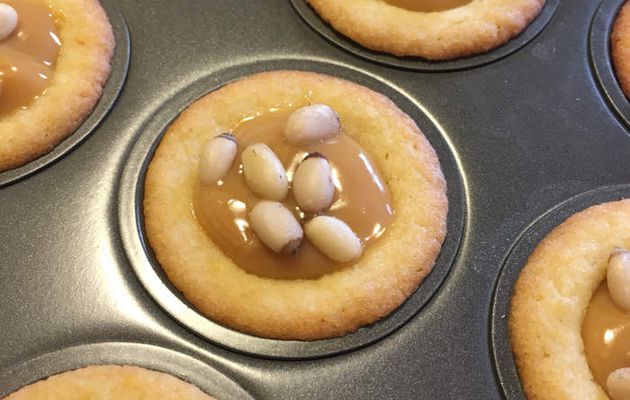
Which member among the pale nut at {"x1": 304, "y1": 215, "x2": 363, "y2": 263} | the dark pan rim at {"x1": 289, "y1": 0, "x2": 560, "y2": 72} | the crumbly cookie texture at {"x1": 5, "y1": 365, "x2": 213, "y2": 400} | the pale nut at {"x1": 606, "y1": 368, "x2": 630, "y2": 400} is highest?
the dark pan rim at {"x1": 289, "y1": 0, "x2": 560, "y2": 72}

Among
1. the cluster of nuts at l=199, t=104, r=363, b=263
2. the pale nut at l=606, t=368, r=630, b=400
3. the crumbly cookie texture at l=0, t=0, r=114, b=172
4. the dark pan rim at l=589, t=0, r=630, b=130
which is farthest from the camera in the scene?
the dark pan rim at l=589, t=0, r=630, b=130

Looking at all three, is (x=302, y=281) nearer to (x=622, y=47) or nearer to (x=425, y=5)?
(x=425, y=5)

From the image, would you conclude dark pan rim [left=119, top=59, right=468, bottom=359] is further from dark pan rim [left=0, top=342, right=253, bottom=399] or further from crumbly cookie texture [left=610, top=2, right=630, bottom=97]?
crumbly cookie texture [left=610, top=2, right=630, bottom=97]

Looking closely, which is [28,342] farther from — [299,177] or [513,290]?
[513,290]

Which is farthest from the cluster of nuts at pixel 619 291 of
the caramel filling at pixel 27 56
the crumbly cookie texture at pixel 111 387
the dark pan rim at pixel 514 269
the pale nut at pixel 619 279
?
the caramel filling at pixel 27 56

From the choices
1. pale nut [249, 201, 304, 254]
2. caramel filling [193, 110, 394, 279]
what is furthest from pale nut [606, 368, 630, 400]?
pale nut [249, 201, 304, 254]

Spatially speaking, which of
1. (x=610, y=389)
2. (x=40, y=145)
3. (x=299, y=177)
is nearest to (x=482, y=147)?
(x=299, y=177)
